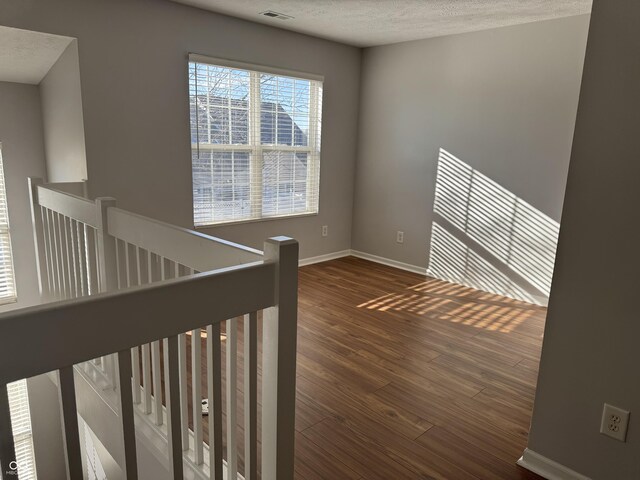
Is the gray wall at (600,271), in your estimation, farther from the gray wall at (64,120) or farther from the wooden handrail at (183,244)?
the gray wall at (64,120)

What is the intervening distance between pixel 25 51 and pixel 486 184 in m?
3.78

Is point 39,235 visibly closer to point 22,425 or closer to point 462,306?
point 22,425

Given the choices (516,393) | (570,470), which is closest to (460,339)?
(516,393)

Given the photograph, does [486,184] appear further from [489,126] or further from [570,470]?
[570,470]

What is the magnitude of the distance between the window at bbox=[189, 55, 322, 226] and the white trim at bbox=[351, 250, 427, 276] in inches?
32.6

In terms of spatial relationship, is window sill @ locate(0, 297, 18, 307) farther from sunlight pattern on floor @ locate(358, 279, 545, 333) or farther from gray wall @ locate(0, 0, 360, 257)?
sunlight pattern on floor @ locate(358, 279, 545, 333)

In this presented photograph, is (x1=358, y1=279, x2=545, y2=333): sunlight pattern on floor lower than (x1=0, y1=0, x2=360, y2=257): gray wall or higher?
lower

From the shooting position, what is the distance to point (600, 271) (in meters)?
1.59

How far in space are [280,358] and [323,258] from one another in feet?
12.9

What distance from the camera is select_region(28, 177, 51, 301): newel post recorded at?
8.38 ft

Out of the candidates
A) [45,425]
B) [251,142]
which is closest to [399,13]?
[251,142]

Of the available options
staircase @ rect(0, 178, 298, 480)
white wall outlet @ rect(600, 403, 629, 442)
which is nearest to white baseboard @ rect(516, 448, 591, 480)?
white wall outlet @ rect(600, 403, 629, 442)

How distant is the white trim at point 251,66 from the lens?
356 centimetres

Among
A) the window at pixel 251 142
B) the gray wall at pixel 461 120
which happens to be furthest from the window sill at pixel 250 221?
the gray wall at pixel 461 120
